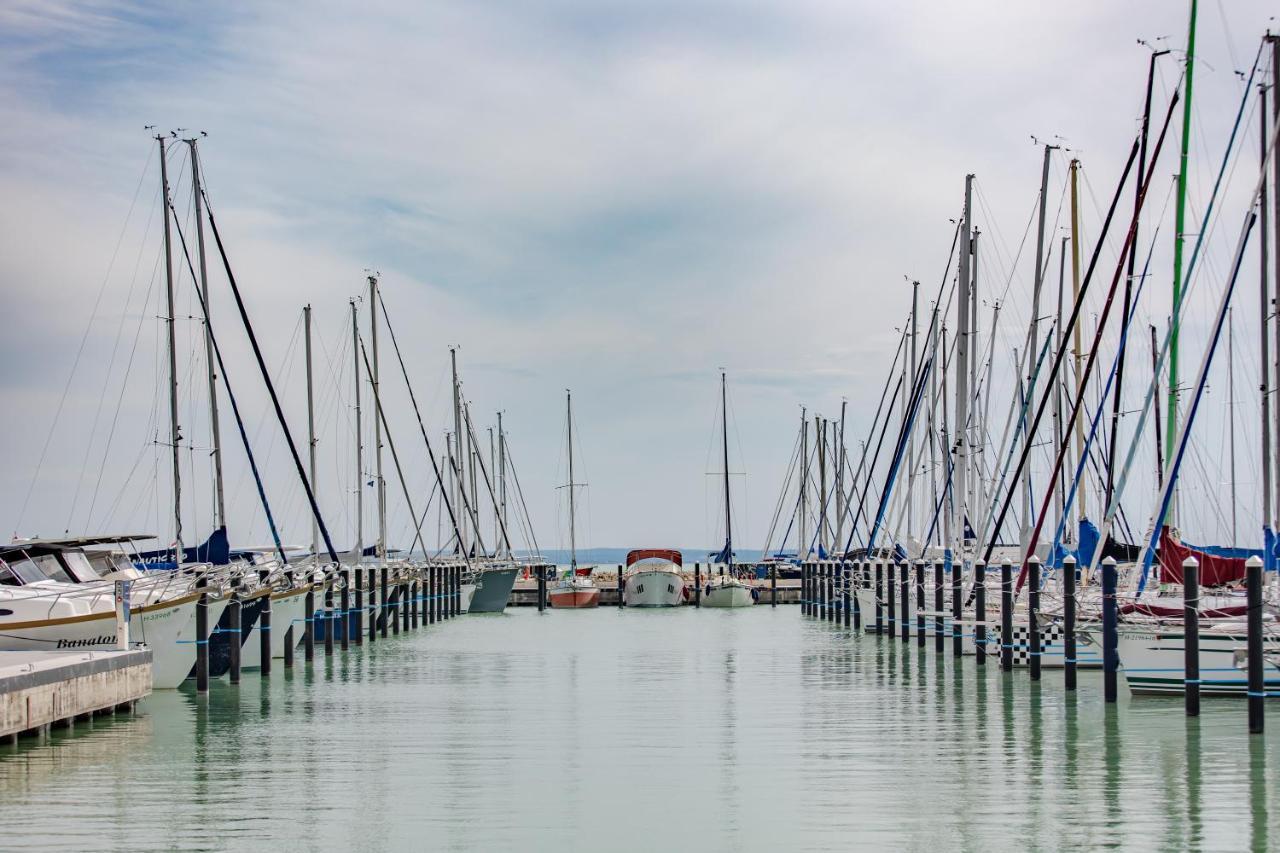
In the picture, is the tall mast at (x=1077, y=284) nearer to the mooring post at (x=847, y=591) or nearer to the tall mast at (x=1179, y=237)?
the tall mast at (x=1179, y=237)

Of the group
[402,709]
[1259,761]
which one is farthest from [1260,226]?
[402,709]

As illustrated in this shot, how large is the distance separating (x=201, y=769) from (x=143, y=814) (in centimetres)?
340

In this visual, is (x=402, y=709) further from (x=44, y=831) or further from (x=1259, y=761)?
(x=1259, y=761)

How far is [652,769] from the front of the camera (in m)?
19.4

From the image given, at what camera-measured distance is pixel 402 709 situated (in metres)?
26.9

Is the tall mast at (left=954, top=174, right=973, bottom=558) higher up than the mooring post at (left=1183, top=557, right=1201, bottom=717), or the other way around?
the tall mast at (left=954, top=174, right=973, bottom=558)

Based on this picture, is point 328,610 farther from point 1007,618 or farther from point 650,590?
point 650,590

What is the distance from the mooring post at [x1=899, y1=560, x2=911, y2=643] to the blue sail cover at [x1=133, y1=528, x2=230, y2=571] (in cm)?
1812

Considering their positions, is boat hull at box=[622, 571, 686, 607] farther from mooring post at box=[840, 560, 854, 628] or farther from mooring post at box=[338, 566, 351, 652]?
mooring post at box=[338, 566, 351, 652]

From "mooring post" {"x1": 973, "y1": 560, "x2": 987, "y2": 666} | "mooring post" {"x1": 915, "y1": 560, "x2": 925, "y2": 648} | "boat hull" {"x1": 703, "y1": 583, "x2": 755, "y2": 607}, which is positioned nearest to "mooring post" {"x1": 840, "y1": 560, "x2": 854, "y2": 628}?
"mooring post" {"x1": 915, "y1": 560, "x2": 925, "y2": 648}

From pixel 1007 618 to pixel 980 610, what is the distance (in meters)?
3.63

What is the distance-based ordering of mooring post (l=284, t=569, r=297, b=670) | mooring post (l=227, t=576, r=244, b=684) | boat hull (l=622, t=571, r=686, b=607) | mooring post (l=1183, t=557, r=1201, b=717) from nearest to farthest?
1. mooring post (l=1183, t=557, r=1201, b=717)
2. mooring post (l=227, t=576, r=244, b=684)
3. mooring post (l=284, t=569, r=297, b=670)
4. boat hull (l=622, t=571, r=686, b=607)

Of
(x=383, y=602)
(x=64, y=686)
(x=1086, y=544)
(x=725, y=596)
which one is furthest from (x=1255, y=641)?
(x=725, y=596)

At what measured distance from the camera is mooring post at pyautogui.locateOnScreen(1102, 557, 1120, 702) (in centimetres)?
2453
